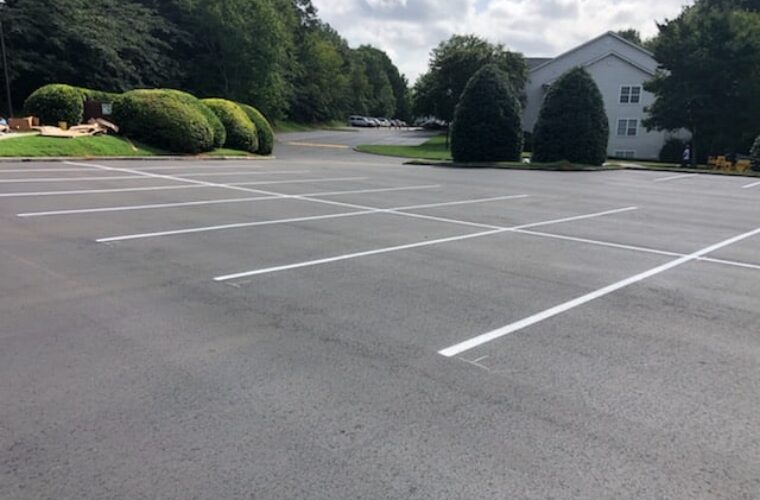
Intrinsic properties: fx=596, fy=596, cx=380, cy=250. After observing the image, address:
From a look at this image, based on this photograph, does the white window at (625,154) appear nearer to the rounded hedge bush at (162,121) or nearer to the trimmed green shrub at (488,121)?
the trimmed green shrub at (488,121)

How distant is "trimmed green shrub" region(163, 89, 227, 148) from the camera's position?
1029 inches

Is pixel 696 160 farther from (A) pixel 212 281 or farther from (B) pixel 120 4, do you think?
(B) pixel 120 4

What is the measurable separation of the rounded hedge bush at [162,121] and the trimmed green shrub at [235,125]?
9.55 ft

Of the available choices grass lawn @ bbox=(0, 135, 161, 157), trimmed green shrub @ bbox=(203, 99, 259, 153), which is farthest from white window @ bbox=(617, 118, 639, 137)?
grass lawn @ bbox=(0, 135, 161, 157)

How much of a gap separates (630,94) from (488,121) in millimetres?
23958

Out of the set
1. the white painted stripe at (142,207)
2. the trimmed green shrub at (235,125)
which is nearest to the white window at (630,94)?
the trimmed green shrub at (235,125)

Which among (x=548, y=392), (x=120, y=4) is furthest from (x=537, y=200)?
(x=120, y=4)

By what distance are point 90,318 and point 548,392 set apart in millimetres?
3667

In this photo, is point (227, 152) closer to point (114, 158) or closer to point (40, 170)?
point (114, 158)

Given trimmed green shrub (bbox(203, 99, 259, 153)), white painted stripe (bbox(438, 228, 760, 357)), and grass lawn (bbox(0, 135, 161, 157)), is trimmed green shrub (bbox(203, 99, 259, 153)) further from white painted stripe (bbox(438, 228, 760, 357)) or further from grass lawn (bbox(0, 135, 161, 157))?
white painted stripe (bbox(438, 228, 760, 357))

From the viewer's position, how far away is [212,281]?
6156mm

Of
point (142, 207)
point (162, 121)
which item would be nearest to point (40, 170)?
point (142, 207)

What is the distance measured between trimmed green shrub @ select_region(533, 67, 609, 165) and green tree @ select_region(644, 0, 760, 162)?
12.7m

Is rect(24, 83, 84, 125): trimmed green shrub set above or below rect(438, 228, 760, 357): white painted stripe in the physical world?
above
